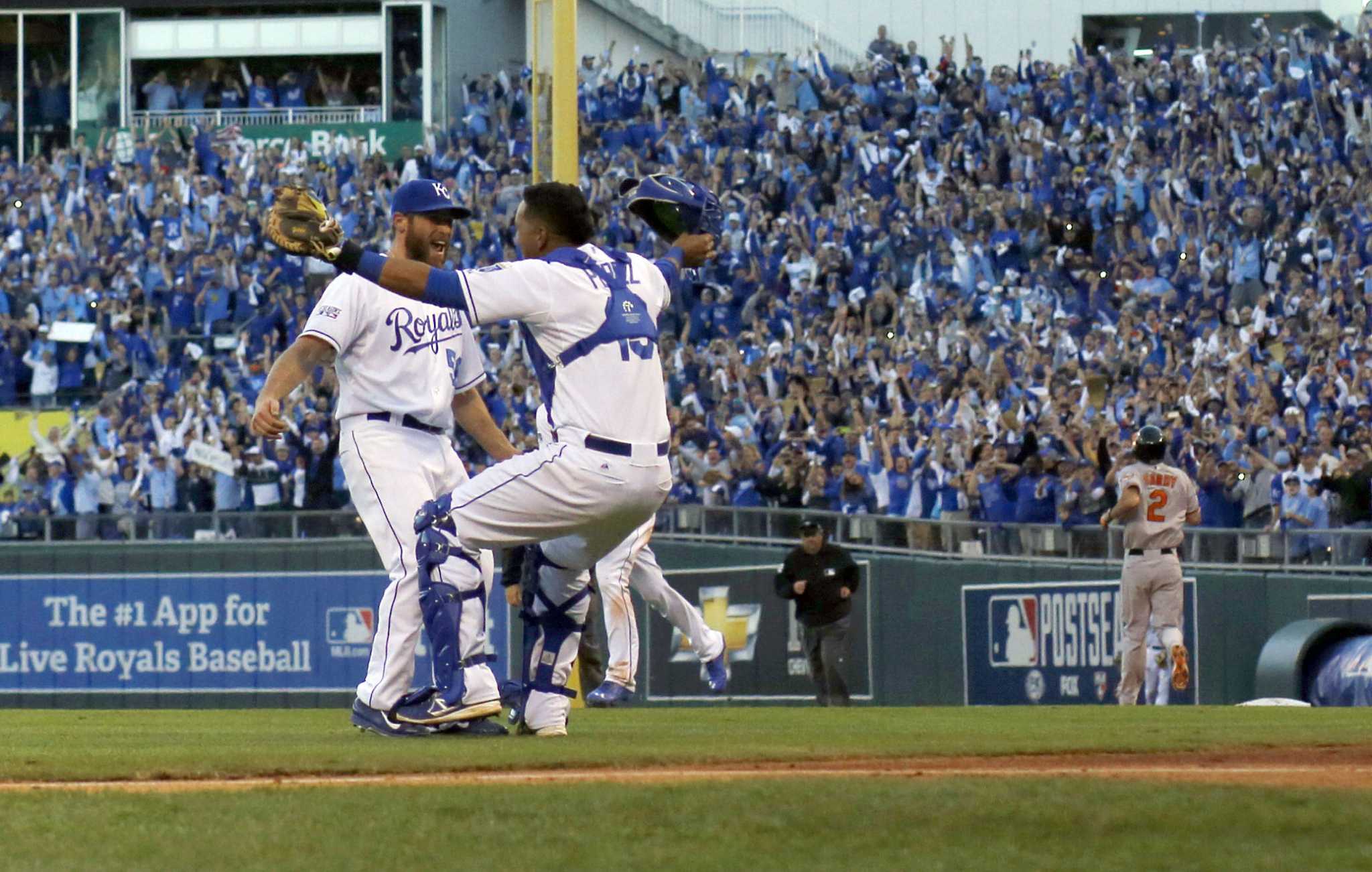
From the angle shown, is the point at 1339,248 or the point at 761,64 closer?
the point at 1339,248

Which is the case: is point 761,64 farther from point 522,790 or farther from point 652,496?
point 522,790

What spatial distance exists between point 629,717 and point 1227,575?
6.90m

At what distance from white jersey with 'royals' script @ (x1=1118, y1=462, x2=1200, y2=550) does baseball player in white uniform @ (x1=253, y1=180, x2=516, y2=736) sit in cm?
654

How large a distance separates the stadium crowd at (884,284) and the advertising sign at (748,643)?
847 millimetres

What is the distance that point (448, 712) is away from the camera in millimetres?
7863

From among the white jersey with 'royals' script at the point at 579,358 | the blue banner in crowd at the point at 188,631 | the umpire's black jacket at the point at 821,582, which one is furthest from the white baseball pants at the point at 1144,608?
the blue banner in crowd at the point at 188,631

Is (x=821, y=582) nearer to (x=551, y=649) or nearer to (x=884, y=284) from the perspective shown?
(x=884, y=284)

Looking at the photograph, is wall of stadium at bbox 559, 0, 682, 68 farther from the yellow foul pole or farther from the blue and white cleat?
the blue and white cleat

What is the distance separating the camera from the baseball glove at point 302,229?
6797 mm

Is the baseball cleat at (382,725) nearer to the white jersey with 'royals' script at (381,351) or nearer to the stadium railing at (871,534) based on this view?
the white jersey with 'royals' script at (381,351)

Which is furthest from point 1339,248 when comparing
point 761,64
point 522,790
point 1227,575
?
point 522,790

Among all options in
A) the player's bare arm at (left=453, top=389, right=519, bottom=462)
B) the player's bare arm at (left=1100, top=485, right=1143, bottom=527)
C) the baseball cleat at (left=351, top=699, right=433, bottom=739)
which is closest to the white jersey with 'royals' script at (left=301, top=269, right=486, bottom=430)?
the player's bare arm at (left=453, top=389, right=519, bottom=462)

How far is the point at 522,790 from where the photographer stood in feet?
17.8

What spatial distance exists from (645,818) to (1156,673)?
11.8 meters
